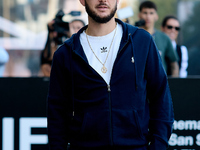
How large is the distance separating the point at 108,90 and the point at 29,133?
1.89m

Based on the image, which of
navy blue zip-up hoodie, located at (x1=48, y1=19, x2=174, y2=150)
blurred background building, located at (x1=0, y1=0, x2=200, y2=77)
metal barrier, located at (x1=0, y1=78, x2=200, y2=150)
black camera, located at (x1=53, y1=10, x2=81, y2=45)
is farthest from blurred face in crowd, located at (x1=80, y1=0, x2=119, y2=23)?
blurred background building, located at (x1=0, y1=0, x2=200, y2=77)

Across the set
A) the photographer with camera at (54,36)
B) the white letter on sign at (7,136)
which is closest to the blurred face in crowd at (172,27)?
the photographer with camera at (54,36)

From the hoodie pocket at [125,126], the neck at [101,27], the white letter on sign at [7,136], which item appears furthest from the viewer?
the white letter on sign at [7,136]

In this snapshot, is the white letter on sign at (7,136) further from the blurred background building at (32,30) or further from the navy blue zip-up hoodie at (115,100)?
the blurred background building at (32,30)

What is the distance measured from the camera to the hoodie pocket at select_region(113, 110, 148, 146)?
2.13 meters

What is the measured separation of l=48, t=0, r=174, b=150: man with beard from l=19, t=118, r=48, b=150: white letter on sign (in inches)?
58.9

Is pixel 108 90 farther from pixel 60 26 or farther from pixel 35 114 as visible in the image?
pixel 60 26

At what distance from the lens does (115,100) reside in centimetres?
214

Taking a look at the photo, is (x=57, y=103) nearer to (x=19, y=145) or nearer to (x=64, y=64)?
(x=64, y=64)

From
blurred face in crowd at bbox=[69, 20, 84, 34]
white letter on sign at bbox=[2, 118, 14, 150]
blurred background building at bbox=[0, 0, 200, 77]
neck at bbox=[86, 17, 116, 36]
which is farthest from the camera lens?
blurred background building at bbox=[0, 0, 200, 77]

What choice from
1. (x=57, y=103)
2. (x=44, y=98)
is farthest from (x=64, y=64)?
(x=44, y=98)

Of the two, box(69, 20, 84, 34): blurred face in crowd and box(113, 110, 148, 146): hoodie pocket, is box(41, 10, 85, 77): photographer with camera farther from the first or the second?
box(113, 110, 148, 146): hoodie pocket

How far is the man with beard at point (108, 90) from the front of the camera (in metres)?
Answer: 2.14

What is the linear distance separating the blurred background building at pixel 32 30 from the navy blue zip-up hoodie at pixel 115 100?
19.8ft
